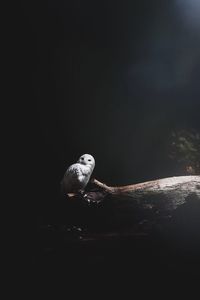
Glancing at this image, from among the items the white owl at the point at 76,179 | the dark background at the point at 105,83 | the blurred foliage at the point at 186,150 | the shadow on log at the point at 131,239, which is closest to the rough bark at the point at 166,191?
the shadow on log at the point at 131,239

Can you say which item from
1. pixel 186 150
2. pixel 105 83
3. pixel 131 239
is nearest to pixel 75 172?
pixel 131 239

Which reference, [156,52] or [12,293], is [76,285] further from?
[156,52]

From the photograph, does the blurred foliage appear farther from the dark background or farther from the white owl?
the white owl

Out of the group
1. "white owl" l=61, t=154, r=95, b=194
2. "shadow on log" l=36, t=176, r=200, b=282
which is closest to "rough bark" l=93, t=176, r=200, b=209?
"shadow on log" l=36, t=176, r=200, b=282

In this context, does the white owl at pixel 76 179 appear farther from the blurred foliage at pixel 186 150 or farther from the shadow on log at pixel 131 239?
the blurred foliage at pixel 186 150

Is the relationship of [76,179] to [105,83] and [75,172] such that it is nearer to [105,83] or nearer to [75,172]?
[75,172]

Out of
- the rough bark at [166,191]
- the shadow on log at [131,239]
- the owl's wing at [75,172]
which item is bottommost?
the shadow on log at [131,239]

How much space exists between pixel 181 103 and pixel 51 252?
424cm

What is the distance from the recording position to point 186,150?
561 centimetres

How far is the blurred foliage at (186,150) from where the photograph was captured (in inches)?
215

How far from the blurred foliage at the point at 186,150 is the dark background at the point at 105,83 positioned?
0.17m

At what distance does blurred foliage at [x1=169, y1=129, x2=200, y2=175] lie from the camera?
215 inches

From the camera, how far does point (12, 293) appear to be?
3.10 m

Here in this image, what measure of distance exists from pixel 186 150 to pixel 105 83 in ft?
6.39
